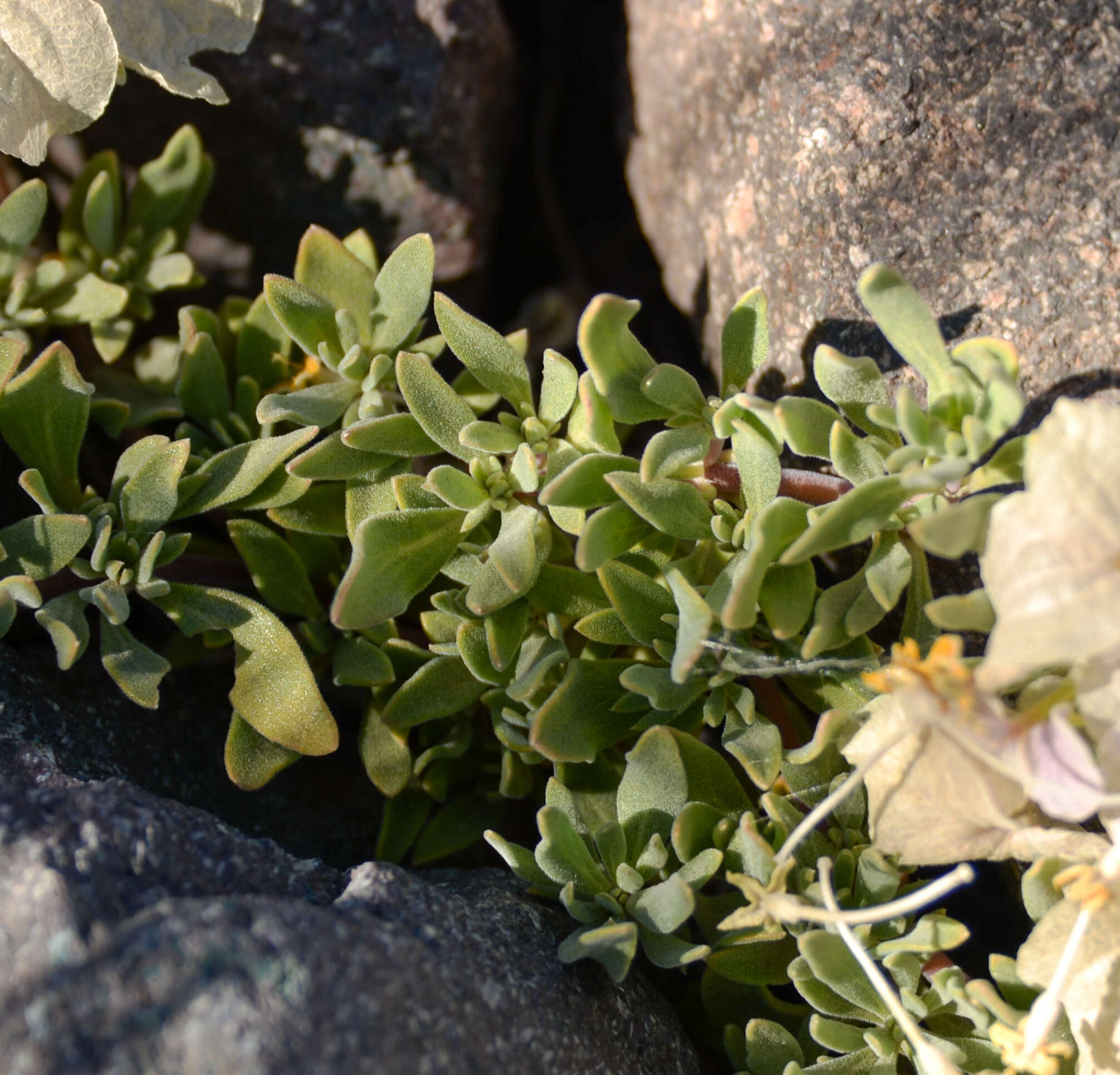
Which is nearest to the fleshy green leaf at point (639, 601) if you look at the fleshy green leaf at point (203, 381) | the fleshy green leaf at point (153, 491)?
the fleshy green leaf at point (153, 491)

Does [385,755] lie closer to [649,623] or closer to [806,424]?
[649,623]

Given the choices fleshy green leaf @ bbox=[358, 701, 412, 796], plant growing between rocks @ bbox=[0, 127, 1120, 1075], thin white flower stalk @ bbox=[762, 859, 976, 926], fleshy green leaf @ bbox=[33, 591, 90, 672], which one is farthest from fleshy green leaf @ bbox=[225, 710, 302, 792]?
thin white flower stalk @ bbox=[762, 859, 976, 926]

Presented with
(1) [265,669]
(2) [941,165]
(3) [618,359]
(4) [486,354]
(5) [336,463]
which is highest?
(2) [941,165]

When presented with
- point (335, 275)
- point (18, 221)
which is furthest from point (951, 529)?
point (18, 221)

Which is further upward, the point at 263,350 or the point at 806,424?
the point at 806,424

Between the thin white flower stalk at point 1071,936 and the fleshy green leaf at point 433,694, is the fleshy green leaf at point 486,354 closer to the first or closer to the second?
the fleshy green leaf at point 433,694

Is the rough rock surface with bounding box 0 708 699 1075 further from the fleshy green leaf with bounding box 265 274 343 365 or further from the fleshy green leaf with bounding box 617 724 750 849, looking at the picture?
the fleshy green leaf with bounding box 265 274 343 365

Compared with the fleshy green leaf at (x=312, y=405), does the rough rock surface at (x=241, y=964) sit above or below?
below
